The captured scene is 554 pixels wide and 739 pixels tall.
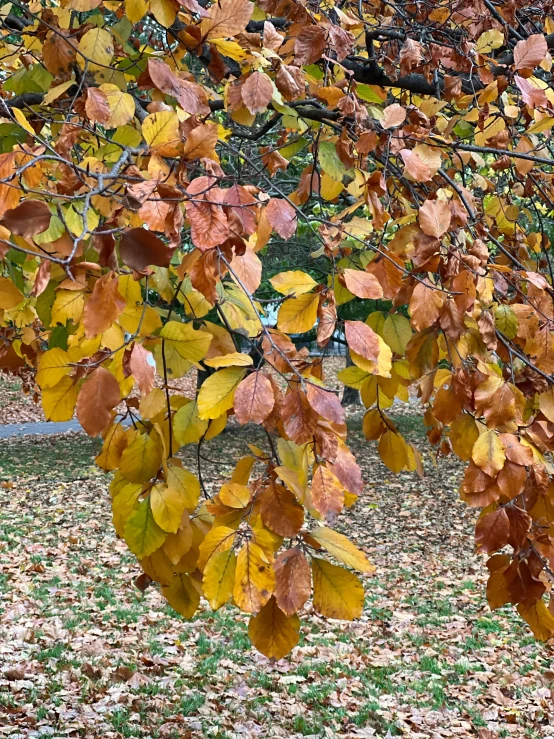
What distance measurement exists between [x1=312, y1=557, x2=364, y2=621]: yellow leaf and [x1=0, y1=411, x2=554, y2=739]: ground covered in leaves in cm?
319

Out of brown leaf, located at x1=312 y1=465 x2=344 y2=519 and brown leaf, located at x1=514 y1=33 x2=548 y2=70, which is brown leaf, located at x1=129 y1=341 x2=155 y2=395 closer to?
brown leaf, located at x1=312 y1=465 x2=344 y2=519

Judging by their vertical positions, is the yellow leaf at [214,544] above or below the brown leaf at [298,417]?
below

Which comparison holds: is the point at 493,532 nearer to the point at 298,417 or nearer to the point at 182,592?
the point at 298,417

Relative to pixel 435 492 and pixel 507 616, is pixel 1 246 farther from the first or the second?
pixel 435 492

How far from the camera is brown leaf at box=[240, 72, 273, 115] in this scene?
69.8 inches

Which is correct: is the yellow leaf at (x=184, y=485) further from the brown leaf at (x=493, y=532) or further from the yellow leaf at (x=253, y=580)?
the brown leaf at (x=493, y=532)

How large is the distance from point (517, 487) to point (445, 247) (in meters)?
0.64

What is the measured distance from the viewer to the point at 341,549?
1.15 meters

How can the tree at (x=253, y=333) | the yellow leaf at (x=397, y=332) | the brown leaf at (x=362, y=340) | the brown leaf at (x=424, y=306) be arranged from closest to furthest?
the tree at (x=253, y=333), the brown leaf at (x=362, y=340), the brown leaf at (x=424, y=306), the yellow leaf at (x=397, y=332)

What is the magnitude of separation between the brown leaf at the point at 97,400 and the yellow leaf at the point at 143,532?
22 centimetres

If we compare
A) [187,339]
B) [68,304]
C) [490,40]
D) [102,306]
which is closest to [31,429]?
[490,40]

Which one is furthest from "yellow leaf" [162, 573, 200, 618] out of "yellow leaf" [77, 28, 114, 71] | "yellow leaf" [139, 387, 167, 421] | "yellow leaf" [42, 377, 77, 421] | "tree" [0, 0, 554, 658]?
"yellow leaf" [77, 28, 114, 71]

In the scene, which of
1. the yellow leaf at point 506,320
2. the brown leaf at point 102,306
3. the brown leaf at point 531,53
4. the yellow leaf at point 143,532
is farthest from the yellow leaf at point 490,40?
the yellow leaf at point 143,532

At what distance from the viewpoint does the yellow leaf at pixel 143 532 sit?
1.32 meters
